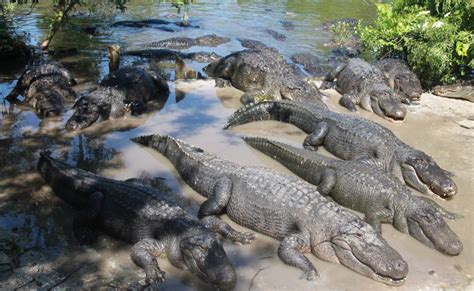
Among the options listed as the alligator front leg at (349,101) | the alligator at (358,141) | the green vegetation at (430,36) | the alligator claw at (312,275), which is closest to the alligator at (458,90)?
the green vegetation at (430,36)

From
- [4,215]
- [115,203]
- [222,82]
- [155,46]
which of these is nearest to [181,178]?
[115,203]

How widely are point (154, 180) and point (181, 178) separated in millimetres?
379

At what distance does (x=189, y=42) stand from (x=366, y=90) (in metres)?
6.91

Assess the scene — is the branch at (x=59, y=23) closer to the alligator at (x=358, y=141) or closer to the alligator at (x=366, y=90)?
the alligator at (x=358, y=141)

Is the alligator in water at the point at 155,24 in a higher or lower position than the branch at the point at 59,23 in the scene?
lower

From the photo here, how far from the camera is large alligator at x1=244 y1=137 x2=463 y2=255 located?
5594mm

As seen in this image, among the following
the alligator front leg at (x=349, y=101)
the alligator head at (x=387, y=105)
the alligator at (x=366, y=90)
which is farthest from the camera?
the alligator front leg at (x=349, y=101)

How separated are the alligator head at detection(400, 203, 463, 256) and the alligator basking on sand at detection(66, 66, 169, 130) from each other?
216 inches

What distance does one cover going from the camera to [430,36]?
11359 mm

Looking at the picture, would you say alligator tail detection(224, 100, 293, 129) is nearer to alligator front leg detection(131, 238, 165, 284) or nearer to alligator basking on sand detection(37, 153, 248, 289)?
alligator basking on sand detection(37, 153, 248, 289)

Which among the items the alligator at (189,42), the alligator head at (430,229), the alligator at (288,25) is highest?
the alligator at (288,25)

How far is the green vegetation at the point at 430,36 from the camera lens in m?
11.1

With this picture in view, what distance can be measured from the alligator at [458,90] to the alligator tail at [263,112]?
4.31 meters

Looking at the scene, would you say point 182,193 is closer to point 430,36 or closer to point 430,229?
point 430,229
